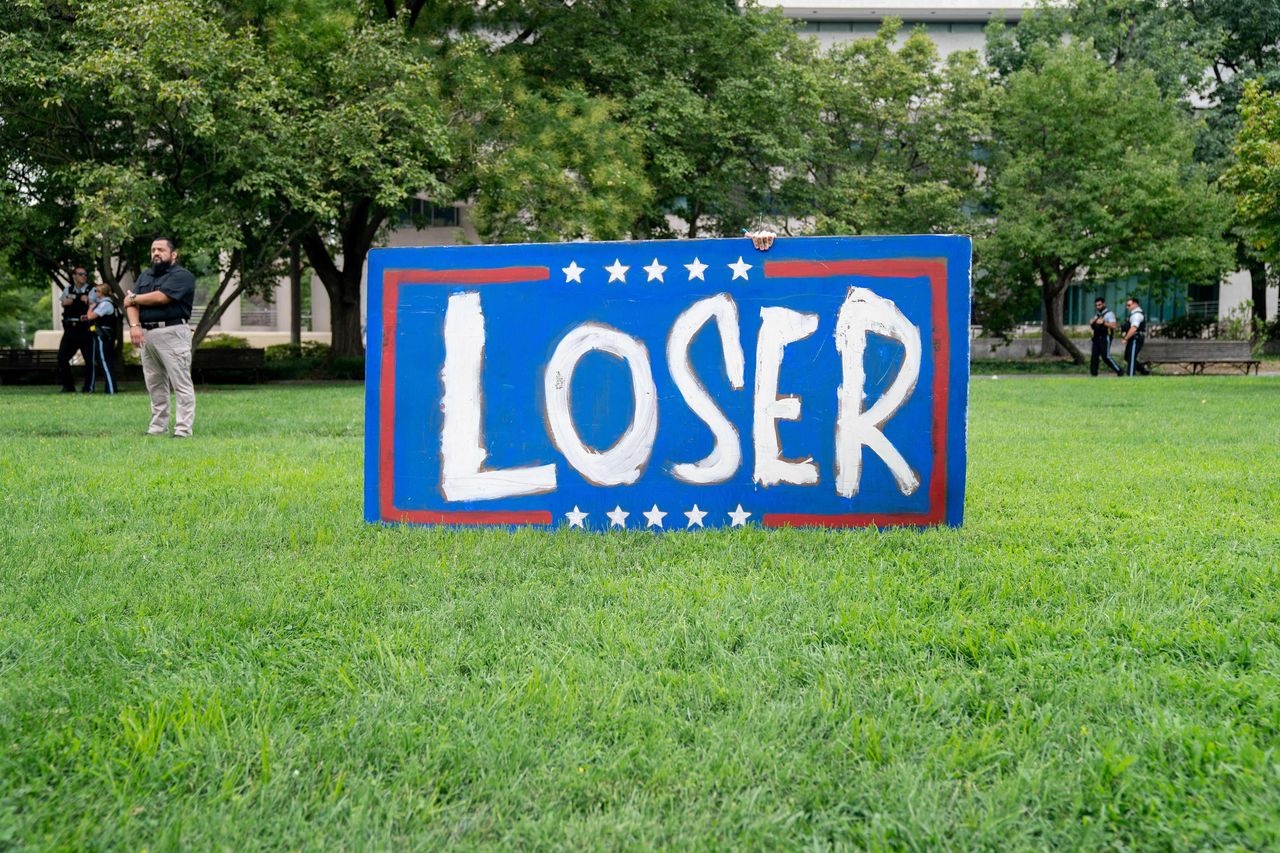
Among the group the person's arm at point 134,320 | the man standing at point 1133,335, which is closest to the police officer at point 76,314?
the person's arm at point 134,320

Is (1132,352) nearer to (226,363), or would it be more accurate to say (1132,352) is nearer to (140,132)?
(140,132)

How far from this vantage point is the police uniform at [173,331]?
9.91 metres

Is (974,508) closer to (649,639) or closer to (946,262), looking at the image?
(946,262)

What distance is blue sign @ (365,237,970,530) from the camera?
5.01m

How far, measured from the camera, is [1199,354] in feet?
81.8

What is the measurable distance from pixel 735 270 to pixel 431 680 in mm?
2899

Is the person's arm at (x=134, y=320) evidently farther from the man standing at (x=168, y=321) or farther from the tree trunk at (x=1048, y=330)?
the tree trunk at (x=1048, y=330)

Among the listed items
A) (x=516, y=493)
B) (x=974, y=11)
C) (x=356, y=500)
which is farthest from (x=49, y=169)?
(x=974, y=11)

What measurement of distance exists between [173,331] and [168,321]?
10 cm

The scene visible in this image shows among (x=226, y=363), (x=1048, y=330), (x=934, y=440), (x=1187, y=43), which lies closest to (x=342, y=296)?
(x=226, y=363)

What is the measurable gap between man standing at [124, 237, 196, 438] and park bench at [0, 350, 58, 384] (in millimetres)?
15893

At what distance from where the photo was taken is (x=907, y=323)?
5.04 m

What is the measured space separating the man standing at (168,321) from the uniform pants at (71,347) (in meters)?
8.33

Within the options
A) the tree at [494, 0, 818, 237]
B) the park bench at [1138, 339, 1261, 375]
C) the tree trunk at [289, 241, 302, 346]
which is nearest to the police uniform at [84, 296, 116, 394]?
the tree trunk at [289, 241, 302, 346]
